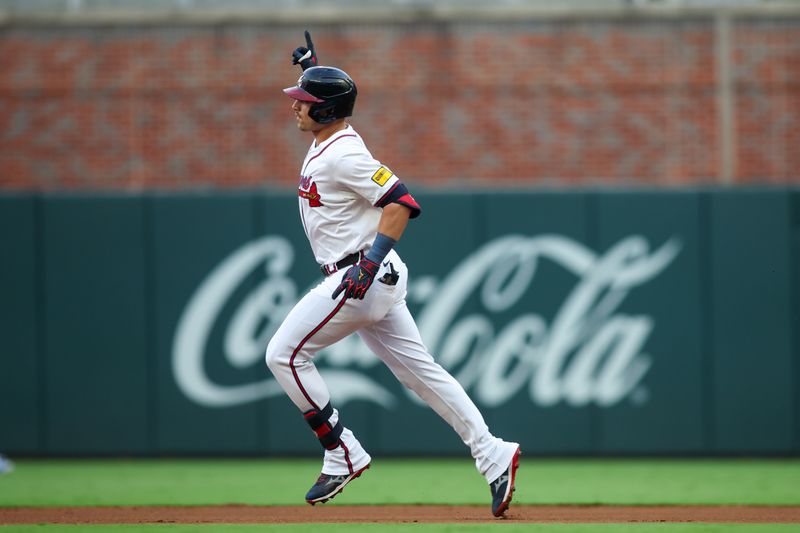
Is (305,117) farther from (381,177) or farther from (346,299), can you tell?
(346,299)

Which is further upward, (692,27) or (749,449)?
(692,27)

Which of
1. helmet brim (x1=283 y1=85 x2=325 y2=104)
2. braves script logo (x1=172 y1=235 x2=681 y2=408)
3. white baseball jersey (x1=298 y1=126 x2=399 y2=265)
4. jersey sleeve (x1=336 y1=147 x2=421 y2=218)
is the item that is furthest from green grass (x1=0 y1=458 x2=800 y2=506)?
helmet brim (x1=283 y1=85 x2=325 y2=104)

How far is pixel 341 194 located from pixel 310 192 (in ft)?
0.51

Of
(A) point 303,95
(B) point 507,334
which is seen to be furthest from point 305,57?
(B) point 507,334

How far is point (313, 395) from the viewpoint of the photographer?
571 centimetres

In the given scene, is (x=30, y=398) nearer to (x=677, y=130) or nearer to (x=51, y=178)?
(x=51, y=178)

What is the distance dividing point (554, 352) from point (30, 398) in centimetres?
423

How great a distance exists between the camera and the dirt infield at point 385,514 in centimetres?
594

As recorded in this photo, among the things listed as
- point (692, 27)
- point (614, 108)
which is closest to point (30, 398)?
point (614, 108)

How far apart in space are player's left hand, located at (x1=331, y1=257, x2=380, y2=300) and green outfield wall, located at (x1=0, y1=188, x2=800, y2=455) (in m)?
4.08

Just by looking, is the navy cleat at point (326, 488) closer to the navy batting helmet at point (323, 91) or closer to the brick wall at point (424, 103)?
the navy batting helmet at point (323, 91)

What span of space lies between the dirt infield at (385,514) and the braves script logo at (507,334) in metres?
2.85

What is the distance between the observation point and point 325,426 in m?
5.77

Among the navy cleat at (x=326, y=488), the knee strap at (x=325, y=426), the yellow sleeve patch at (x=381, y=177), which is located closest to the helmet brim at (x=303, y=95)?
the yellow sleeve patch at (x=381, y=177)
